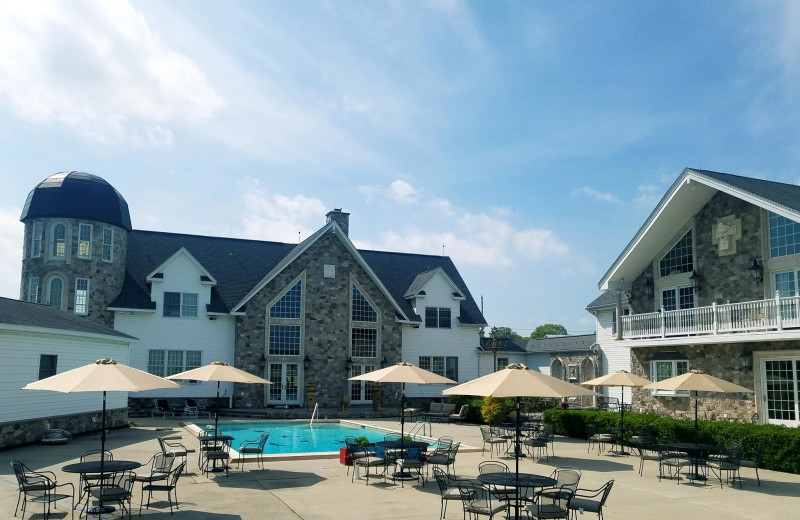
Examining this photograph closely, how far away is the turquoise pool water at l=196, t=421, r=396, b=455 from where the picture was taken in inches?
859

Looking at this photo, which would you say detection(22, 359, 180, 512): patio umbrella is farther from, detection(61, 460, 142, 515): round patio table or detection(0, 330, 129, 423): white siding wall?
detection(0, 330, 129, 423): white siding wall

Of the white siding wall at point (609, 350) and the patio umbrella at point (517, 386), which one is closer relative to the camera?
the patio umbrella at point (517, 386)

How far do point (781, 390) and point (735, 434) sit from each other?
4045 millimetres

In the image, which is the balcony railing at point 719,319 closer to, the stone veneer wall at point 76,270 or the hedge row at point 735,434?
the hedge row at point 735,434

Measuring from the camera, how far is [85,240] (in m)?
32.2

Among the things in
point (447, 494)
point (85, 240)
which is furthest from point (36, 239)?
point (447, 494)

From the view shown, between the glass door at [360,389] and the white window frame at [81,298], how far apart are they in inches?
529

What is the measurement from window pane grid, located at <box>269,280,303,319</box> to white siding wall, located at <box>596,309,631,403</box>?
17855 mm

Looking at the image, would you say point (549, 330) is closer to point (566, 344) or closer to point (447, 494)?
point (566, 344)

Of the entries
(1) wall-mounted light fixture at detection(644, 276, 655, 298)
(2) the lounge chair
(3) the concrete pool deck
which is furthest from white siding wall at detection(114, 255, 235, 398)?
(1) wall-mounted light fixture at detection(644, 276, 655, 298)

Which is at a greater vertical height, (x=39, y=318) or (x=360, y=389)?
(x=39, y=318)

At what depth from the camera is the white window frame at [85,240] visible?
32031 millimetres

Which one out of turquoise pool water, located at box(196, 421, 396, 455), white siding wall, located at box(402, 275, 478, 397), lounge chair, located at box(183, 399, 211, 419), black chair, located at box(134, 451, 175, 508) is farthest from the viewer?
white siding wall, located at box(402, 275, 478, 397)

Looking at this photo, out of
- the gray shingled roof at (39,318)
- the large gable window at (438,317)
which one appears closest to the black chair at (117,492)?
the gray shingled roof at (39,318)
